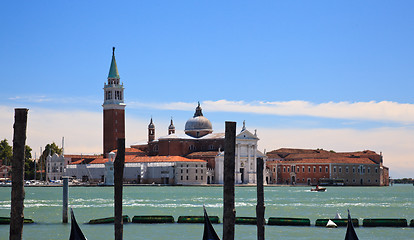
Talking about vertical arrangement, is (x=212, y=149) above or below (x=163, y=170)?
above

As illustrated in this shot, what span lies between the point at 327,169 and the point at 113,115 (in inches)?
1190

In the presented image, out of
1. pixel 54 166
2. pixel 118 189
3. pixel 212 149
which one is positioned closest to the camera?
pixel 118 189

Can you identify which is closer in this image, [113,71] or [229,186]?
[229,186]

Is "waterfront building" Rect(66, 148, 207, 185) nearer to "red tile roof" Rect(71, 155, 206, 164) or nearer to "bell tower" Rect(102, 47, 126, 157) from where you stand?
"red tile roof" Rect(71, 155, 206, 164)

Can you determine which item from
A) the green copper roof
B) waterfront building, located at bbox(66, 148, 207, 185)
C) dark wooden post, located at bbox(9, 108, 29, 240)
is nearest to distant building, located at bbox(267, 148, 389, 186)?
waterfront building, located at bbox(66, 148, 207, 185)

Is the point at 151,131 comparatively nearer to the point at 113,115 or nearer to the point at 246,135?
the point at 113,115

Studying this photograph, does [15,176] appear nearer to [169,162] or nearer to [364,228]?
[364,228]

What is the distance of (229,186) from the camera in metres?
14.2

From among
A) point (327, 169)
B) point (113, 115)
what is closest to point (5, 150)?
point (113, 115)

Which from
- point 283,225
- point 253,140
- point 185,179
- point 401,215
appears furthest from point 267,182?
point 283,225

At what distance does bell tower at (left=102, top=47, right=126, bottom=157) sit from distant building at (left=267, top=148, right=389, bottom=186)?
22824 millimetres

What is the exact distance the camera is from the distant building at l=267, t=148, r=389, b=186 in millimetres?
103250

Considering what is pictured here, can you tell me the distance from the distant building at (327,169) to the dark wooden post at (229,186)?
8869cm

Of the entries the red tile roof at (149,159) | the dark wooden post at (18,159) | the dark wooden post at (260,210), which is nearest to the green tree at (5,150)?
the red tile roof at (149,159)
